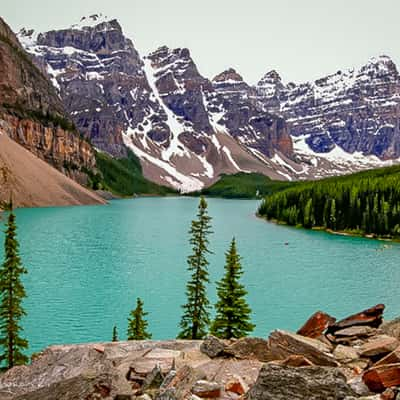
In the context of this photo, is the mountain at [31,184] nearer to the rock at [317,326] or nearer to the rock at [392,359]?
the rock at [317,326]

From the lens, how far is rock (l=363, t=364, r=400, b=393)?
9328 millimetres

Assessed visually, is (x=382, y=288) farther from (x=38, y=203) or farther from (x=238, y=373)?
(x=38, y=203)

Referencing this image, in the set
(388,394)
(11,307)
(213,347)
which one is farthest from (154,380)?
(11,307)

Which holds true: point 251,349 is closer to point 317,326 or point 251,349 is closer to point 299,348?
point 299,348

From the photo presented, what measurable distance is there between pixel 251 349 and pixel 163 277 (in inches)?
1368

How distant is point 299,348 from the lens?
12.6 meters

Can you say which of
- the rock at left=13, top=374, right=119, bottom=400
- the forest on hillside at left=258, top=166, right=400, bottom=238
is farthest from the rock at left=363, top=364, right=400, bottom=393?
the forest on hillside at left=258, top=166, right=400, bottom=238

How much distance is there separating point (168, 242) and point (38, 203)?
73337 mm

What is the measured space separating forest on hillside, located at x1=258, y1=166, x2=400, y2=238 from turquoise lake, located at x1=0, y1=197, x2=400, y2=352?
11.0 meters

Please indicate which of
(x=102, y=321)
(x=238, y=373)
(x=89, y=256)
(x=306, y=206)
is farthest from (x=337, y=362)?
(x=306, y=206)

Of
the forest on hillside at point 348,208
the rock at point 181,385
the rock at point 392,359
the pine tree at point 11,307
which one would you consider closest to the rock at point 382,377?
the rock at point 392,359

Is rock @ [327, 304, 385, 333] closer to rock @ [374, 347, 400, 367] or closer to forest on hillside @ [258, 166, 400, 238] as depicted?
rock @ [374, 347, 400, 367]

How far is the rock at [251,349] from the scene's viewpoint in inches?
540

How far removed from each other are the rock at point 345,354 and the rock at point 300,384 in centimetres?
343
